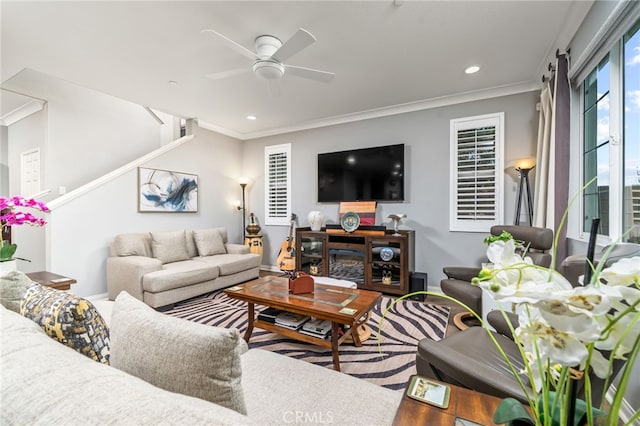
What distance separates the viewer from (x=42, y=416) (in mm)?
497

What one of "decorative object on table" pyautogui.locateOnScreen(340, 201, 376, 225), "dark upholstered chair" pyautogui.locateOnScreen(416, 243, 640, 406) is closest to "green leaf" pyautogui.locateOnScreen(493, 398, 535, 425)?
"dark upholstered chair" pyautogui.locateOnScreen(416, 243, 640, 406)

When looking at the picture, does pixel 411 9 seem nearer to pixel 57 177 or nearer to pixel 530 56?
pixel 530 56

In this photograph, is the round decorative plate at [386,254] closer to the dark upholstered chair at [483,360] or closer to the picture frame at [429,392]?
the dark upholstered chair at [483,360]

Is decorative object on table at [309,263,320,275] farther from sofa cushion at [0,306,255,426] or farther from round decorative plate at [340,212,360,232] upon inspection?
sofa cushion at [0,306,255,426]

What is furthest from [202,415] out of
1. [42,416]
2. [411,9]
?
[411,9]

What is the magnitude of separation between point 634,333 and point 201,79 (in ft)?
12.2

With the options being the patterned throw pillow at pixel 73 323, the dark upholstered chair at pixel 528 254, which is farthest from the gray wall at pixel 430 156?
the patterned throw pillow at pixel 73 323

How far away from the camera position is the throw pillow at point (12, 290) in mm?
1205

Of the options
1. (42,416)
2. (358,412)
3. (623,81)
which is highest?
(623,81)

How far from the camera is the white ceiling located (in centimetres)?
204

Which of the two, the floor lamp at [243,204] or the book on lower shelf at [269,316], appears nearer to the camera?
the book on lower shelf at [269,316]

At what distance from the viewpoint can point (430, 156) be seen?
148 inches

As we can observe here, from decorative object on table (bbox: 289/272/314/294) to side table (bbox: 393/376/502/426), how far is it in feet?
4.90

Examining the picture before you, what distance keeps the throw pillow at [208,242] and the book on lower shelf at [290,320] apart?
2301mm
